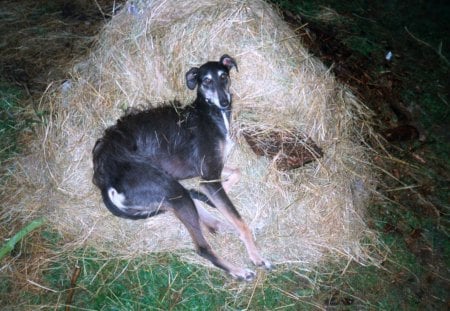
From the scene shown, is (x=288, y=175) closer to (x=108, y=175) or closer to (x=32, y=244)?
(x=108, y=175)

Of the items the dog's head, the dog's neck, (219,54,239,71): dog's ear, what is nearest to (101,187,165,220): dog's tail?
the dog's neck

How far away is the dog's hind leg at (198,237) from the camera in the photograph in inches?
154

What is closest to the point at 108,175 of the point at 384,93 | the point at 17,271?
the point at 17,271

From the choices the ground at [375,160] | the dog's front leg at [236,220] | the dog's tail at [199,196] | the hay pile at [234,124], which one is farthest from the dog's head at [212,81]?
the ground at [375,160]

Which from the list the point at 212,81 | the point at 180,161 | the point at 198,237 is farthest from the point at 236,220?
the point at 212,81

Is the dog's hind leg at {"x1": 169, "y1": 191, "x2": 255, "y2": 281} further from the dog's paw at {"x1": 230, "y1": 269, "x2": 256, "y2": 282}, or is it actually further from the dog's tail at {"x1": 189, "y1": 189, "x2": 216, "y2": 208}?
the dog's tail at {"x1": 189, "y1": 189, "x2": 216, "y2": 208}

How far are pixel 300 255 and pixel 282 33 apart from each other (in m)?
2.58

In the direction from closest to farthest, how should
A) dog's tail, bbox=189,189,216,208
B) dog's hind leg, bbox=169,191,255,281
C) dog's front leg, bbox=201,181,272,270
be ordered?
dog's hind leg, bbox=169,191,255,281 → dog's front leg, bbox=201,181,272,270 → dog's tail, bbox=189,189,216,208

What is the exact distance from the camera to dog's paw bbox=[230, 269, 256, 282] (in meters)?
3.96

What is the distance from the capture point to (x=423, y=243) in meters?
4.59

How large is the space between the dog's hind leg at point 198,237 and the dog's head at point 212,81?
1.07 m

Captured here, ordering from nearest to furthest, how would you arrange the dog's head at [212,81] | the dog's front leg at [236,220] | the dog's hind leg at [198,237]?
the dog's hind leg at [198,237] < the dog's front leg at [236,220] < the dog's head at [212,81]

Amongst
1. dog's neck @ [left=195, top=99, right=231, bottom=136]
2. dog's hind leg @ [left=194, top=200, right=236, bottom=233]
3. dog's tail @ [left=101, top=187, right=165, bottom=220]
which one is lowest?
dog's hind leg @ [left=194, top=200, right=236, bottom=233]

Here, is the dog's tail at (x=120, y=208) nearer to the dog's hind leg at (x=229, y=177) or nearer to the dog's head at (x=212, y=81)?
the dog's hind leg at (x=229, y=177)
